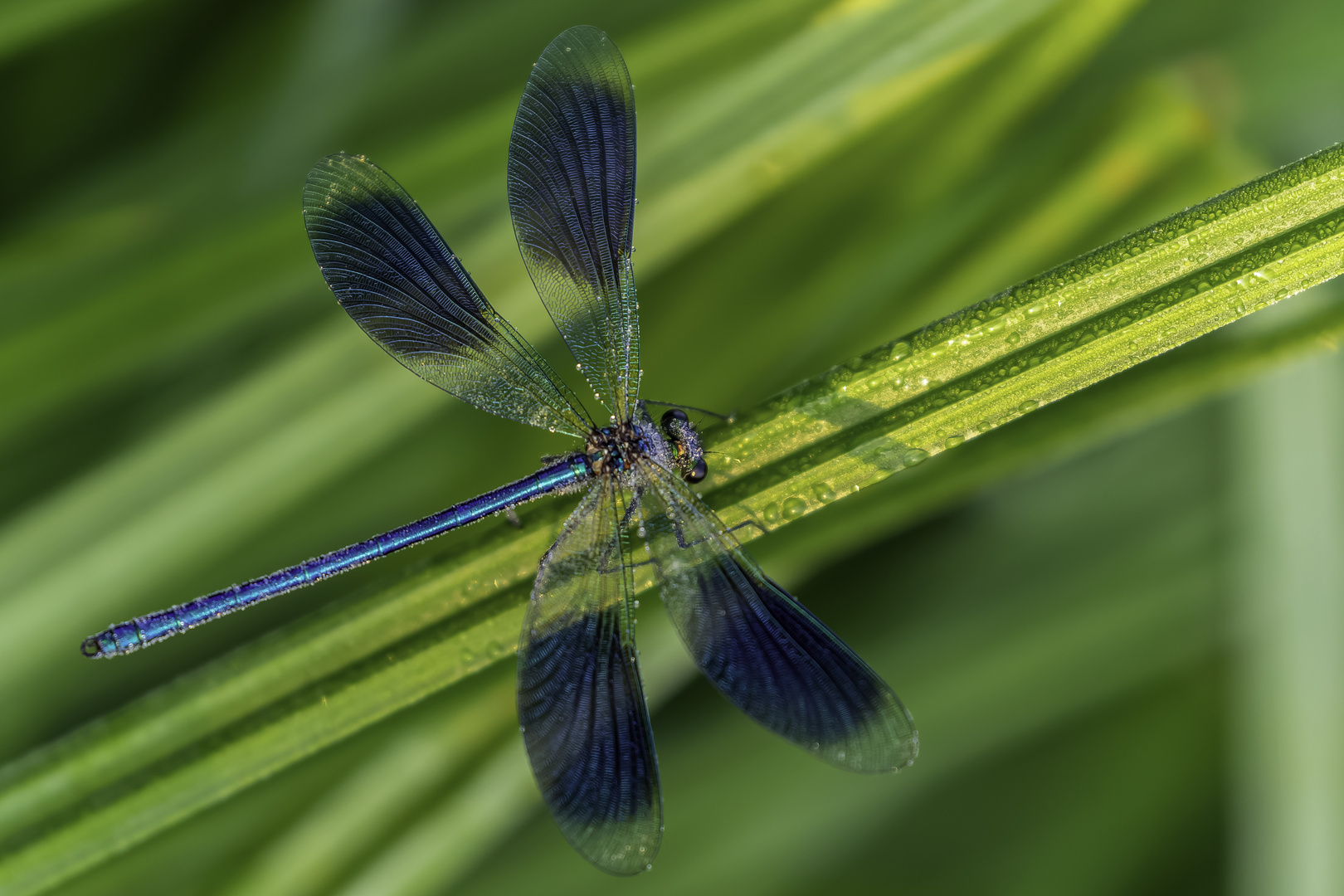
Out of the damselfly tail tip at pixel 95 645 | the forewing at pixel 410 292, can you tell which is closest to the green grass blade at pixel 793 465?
the damselfly tail tip at pixel 95 645

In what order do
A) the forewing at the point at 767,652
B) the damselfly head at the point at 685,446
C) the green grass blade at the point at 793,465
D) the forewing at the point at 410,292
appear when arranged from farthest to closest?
the forewing at the point at 410,292 < the damselfly head at the point at 685,446 < the forewing at the point at 767,652 < the green grass blade at the point at 793,465

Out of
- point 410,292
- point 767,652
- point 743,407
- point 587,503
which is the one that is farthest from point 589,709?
point 410,292

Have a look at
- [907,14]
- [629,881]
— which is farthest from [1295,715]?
[907,14]

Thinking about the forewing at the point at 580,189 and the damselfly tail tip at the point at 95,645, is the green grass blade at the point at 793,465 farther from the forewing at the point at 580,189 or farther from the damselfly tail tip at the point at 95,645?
the forewing at the point at 580,189

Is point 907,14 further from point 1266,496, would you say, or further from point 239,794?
point 239,794

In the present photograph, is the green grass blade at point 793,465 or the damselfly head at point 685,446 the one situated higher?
the damselfly head at point 685,446

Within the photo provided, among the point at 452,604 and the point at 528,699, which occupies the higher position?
the point at 452,604

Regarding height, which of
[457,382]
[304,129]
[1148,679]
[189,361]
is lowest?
[1148,679]
